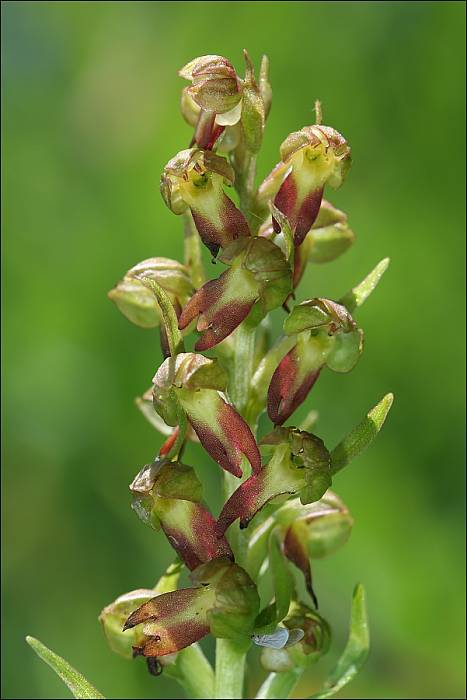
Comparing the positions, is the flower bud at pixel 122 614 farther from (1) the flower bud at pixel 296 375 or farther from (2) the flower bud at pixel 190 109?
(2) the flower bud at pixel 190 109

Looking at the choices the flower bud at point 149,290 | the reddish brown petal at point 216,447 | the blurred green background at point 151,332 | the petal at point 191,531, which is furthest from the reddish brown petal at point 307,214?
the blurred green background at point 151,332

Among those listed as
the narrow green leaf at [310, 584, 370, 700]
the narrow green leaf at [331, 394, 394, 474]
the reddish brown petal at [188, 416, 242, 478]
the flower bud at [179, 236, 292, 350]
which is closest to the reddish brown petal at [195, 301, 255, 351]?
the flower bud at [179, 236, 292, 350]

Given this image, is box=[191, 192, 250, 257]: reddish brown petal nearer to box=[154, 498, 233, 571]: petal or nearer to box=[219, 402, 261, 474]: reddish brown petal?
box=[219, 402, 261, 474]: reddish brown petal

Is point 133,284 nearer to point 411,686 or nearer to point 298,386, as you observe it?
point 298,386

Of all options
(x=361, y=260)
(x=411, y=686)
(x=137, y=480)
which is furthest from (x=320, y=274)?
(x=137, y=480)

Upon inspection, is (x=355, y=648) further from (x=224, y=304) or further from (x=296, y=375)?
(x=224, y=304)
